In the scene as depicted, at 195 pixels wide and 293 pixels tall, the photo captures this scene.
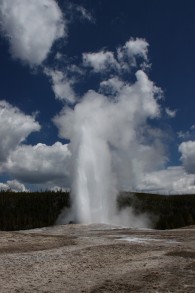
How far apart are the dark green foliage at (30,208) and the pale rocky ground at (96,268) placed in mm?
85171

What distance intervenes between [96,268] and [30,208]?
413 ft

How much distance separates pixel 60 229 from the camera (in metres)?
40.9

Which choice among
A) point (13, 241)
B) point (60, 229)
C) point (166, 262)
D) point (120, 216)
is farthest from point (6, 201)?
point (166, 262)

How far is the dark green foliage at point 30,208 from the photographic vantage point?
364 ft

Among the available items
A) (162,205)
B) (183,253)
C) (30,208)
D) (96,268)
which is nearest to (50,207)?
(30,208)

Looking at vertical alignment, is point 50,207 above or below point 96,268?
above

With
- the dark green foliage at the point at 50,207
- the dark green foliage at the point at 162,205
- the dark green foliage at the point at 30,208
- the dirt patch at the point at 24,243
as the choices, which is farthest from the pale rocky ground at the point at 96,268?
the dark green foliage at the point at 162,205

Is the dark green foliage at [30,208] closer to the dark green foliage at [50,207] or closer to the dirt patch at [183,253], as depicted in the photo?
the dark green foliage at [50,207]

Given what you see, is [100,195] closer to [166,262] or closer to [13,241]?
[13,241]

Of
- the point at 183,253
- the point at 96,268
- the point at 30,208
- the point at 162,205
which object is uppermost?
the point at 30,208

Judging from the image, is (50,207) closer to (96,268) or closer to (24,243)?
(24,243)

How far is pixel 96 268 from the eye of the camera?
16.2m

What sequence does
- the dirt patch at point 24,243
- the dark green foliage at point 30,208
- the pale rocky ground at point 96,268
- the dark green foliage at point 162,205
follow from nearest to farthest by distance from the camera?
1. the pale rocky ground at point 96,268
2. the dirt patch at point 24,243
3. the dark green foliage at point 30,208
4. the dark green foliage at point 162,205

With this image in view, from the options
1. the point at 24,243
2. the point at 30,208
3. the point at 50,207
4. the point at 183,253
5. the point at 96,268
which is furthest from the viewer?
the point at 30,208
